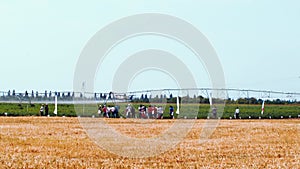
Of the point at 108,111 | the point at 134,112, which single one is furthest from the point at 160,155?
the point at 134,112

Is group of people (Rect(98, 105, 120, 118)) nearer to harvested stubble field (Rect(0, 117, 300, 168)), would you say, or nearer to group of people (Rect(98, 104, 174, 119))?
group of people (Rect(98, 104, 174, 119))

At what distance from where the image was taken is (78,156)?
14461 mm

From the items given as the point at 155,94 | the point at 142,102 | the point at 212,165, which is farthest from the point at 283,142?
the point at 142,102

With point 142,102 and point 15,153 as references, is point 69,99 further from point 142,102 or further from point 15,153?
point 15,153

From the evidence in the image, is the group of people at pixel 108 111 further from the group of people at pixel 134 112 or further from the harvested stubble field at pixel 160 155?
the harvested stubble field at pixel 160 155

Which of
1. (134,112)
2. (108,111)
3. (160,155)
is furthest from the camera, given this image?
(134,112)

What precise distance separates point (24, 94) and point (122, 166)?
5005cm

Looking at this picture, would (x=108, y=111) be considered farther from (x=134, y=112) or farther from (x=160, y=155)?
(x=160, y=155)

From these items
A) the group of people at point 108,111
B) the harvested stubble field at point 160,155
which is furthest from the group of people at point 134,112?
the harvested stubble field at point 160,155

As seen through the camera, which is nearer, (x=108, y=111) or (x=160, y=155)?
(x=160, y=155)

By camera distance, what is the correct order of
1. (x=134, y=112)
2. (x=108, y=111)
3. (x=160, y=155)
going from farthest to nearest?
(x=134, y=112), (x=108, y=111), (x=160, y=155)

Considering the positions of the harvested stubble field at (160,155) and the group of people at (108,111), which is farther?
the group of people at (108,111)

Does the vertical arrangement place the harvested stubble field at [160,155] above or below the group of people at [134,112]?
below

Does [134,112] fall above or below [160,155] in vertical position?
above
